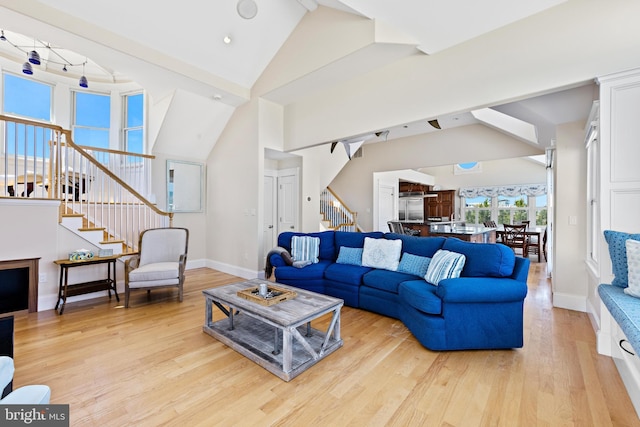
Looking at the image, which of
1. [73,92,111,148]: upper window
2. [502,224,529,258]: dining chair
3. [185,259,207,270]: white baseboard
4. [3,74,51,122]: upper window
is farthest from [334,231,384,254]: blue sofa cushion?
[3,74,51,122]: upper window

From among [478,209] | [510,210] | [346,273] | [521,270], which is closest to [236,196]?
[346,273]

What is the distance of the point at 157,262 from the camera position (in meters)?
4.52

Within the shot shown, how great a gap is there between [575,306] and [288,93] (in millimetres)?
5410

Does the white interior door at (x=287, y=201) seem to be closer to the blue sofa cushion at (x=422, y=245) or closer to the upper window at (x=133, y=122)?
the blue sofa cushion at (x=422, y=245)

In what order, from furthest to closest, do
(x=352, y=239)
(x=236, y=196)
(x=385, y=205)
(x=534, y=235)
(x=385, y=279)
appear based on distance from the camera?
(x=385, y=205) < (x=534, y=235) < (x=236, y=196) < (x=352, y=239) < (x=385, y=279)

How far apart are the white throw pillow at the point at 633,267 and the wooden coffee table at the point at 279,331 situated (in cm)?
223

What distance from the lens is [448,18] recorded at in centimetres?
318

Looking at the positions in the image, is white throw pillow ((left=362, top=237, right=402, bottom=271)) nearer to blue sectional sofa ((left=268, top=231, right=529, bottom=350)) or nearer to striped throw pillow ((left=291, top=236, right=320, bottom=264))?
blue sectional sofa ((left=268, top=231, right=529, bottom=350))

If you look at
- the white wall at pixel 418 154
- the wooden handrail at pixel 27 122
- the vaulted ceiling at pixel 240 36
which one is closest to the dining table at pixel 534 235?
the white wall at pixel 418 154

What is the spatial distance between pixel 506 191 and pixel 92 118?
40.3 ft

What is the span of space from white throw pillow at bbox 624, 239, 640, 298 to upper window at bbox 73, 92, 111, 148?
8775 mm

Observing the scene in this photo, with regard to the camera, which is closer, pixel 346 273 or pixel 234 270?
pixel 346 273

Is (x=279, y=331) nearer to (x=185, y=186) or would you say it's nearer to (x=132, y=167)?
(x=185, y=186)

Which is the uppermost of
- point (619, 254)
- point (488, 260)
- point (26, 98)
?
point (26, 98)
